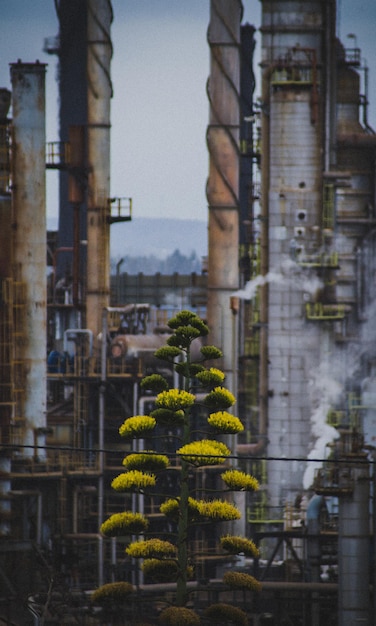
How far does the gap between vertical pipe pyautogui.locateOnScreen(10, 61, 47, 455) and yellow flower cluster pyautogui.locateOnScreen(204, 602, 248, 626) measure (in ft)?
52.3

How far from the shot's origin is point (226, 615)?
1772cm

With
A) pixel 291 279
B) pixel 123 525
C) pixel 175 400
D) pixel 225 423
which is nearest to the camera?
pixel 225 423

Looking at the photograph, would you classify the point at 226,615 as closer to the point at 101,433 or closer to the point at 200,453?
the point at 200,453

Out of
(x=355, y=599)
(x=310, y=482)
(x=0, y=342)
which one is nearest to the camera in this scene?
(x=355, y=599)

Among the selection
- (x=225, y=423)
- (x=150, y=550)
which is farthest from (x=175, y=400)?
(x=150, y=550)

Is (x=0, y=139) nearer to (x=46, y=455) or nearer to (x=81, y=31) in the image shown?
(x=46, y=455)

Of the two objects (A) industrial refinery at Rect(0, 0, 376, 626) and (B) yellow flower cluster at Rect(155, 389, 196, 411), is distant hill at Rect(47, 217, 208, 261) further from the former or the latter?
(B) yellow flower cluster at Rect(155, 389, 196, 411)

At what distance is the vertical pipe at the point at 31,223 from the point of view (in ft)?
110

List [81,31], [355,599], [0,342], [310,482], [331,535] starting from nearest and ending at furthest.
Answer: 1. [355,599]
2. [331,535]
3. [0,342]
4. [310,482]
5. [81,31]

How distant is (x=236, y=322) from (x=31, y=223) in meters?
6.94

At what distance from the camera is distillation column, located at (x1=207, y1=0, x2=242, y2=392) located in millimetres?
38344

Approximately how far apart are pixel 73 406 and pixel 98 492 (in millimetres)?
3886

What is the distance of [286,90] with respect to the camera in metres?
39.2

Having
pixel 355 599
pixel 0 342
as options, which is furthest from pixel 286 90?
pixel 355 599
